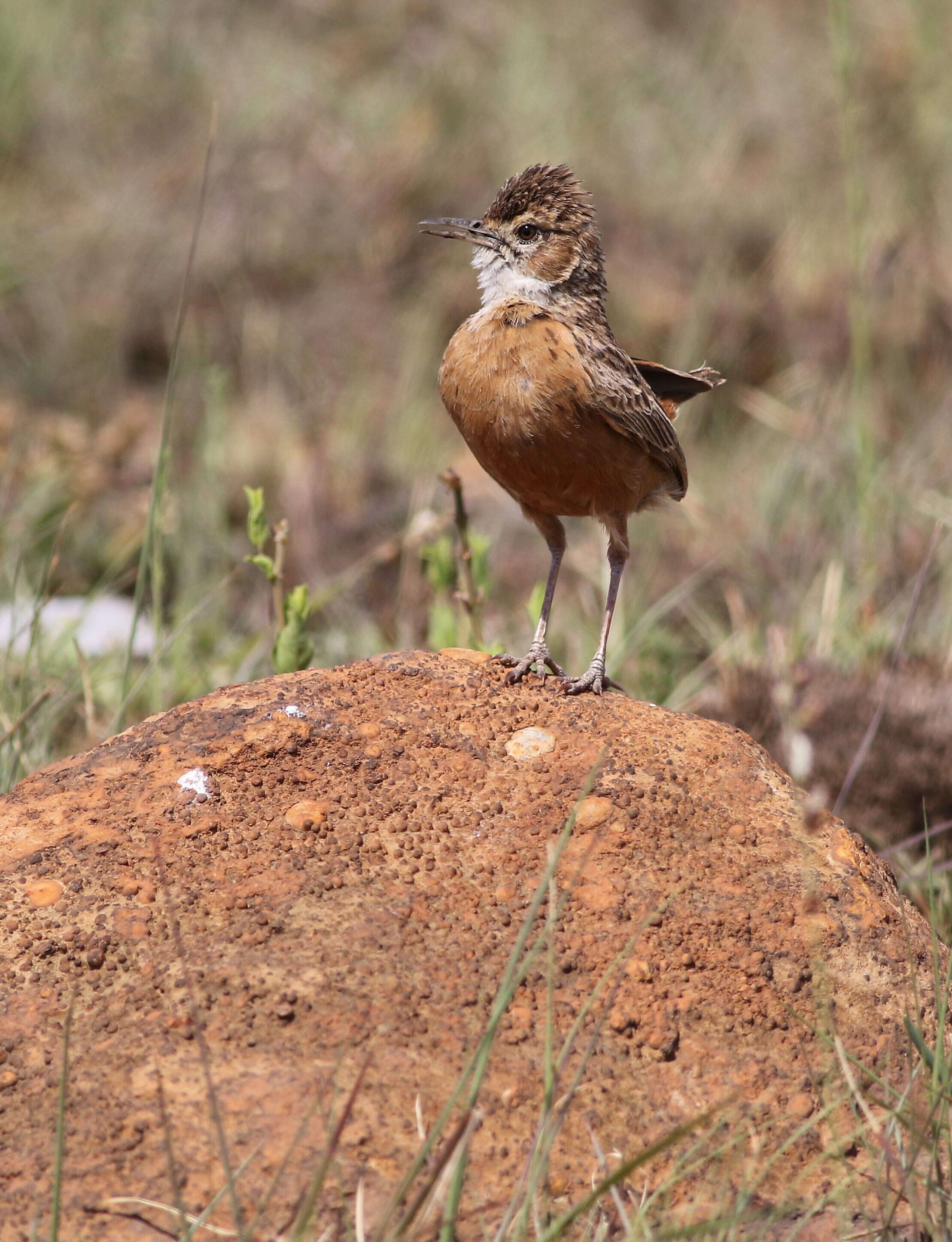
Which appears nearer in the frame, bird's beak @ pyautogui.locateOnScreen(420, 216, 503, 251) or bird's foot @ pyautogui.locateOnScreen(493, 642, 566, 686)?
bird's foot @ pyautogui.locateOnScreen(493, 642, 566, 686)

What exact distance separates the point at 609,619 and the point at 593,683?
1.35ft

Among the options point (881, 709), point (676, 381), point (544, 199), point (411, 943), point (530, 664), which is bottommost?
point (881, 709)

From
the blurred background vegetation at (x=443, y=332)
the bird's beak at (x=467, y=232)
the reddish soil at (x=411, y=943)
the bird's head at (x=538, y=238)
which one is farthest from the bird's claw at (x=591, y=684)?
the bird's beak at (x=467, y=232)

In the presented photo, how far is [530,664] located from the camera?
147 inches

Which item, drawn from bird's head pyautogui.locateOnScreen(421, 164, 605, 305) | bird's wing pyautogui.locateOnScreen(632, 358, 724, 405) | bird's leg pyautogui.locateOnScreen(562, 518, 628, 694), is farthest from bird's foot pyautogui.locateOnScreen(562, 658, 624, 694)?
bird's head pyautogui.locateOnScreen(421, 164, 605, 305)

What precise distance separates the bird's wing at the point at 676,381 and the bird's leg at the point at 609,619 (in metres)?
0.64

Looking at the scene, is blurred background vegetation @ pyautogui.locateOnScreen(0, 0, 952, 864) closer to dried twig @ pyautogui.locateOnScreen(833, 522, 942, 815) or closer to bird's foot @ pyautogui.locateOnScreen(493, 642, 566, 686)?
dried twig @ pyautogui.locateOnScreen(833, 522, 942, 815)

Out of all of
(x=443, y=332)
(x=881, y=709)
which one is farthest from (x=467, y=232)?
(x=443, y=332)

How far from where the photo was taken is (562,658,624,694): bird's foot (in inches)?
144

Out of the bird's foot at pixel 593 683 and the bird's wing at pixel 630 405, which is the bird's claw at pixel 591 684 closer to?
the bird's foot at pixel 593 683

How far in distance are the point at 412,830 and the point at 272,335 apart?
819 cm

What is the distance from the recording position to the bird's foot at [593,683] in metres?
3.66

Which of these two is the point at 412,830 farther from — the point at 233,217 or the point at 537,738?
the point at 233,217

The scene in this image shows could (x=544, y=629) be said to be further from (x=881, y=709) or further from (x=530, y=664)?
(x=881, y=709)
